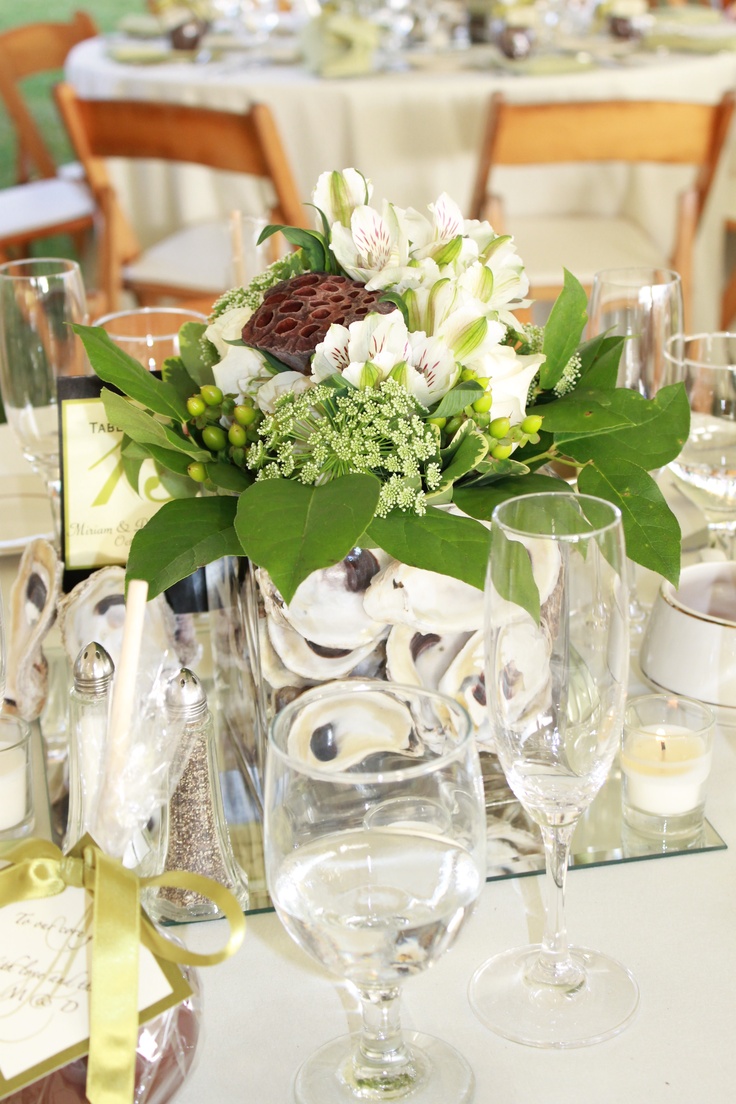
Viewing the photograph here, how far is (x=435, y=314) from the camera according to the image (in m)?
0.68

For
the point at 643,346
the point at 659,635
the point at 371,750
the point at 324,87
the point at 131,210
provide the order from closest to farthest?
the point at 371,750 < the point at 659,635 < the point at 643,346 < the point at 324,87 < the point at 131,210

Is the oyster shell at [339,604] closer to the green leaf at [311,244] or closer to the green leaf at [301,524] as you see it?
the green leaf at [301,524]

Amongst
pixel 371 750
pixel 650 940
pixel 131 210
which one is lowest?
pixel 131 210

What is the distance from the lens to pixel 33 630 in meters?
0.84

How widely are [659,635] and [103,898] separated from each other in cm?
47

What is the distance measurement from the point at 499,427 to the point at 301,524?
133 millimetres

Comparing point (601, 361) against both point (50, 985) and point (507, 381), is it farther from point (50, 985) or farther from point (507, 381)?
point (50, 985)

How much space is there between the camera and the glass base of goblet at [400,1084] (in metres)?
0.55

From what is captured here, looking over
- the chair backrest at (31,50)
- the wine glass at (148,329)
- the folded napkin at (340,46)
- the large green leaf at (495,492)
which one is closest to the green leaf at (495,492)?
the large green leaf at (495,492)

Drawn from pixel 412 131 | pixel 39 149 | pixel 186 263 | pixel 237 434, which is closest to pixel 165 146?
pixel 186 263

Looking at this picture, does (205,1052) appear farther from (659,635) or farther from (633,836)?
(659,635)

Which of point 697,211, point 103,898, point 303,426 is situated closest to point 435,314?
point 303,426

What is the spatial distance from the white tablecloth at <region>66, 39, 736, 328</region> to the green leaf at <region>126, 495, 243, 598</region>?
2.08m

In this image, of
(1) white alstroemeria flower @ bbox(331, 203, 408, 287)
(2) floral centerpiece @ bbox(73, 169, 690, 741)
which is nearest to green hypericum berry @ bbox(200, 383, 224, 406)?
(2) floral centerpiece @ bbox(73, 169, 690, 741)
